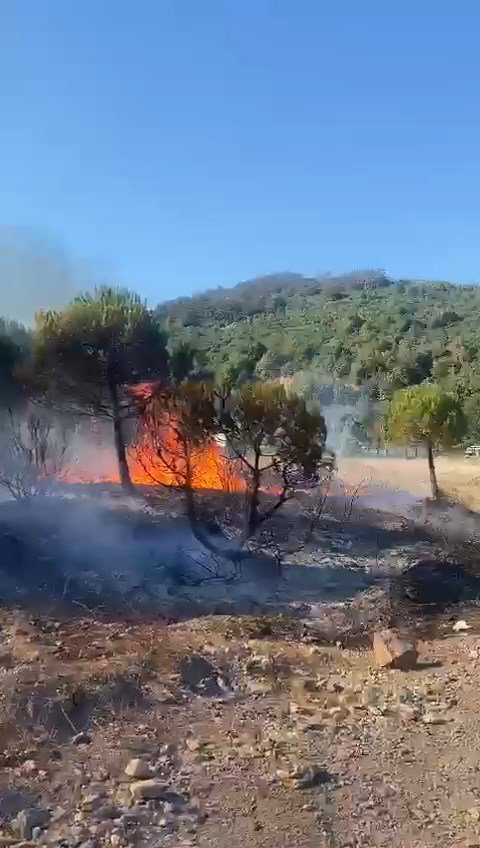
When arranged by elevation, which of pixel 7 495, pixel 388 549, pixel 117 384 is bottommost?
pixel 388 549

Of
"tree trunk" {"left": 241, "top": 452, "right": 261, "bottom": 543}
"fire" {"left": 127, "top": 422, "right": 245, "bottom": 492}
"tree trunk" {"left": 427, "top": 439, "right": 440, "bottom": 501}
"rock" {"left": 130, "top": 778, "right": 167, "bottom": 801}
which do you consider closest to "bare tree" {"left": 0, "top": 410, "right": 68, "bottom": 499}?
"fire" {"left": 127, "top": 422, "right": 245, "bottom": 492}

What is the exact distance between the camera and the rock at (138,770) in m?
5.61

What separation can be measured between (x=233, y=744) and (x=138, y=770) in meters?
0.91

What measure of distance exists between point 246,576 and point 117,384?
8.00 metres

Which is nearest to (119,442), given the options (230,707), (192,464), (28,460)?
(28,460)

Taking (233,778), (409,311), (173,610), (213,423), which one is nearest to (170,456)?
(213,423)

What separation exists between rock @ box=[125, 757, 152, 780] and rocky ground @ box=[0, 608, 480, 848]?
0.04 feet

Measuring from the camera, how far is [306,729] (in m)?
6.47

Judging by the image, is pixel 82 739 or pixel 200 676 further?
pixel 200 676

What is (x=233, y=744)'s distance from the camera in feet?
20.4

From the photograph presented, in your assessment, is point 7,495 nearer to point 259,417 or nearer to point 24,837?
point 259,417

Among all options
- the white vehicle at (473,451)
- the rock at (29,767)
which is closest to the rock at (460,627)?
the rock at (29,767)

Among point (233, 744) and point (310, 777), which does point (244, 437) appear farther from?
point (310, 777)

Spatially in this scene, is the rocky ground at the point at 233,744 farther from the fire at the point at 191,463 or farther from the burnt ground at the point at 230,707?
the fire at the point at 191,463
